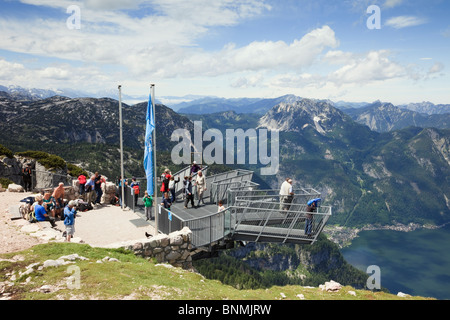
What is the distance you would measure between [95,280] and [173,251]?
638 centimetres

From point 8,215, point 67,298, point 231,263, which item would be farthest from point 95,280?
point 231,263

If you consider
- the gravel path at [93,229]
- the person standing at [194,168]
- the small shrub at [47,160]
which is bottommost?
the gravel path at [93,229]

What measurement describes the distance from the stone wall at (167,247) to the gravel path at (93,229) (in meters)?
2.08

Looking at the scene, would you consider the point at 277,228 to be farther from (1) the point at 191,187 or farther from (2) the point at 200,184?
(1) the point at 191,187

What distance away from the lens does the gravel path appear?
597 inches

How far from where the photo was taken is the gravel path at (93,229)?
49.8ft

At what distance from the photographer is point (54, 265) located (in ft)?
35.2

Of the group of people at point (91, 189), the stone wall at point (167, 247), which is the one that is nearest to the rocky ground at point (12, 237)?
the stone wall at point (167, 247)

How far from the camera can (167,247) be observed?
15625 mm

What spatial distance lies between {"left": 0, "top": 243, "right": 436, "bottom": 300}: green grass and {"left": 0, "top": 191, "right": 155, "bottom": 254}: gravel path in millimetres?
2765

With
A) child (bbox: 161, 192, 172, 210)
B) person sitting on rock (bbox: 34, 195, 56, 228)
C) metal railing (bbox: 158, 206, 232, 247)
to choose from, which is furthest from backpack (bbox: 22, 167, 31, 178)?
metal railing (bbox: 158, 206, 232, 247)

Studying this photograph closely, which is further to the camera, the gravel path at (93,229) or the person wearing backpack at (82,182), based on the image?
the person wearing backpack at (82,182)

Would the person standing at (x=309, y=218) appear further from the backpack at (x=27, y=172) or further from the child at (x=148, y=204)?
the backpack at (x=27, y=172)

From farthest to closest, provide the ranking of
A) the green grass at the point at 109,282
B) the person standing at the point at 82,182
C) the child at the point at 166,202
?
the person standing at the point at 82,182, the child at the point at 166,202, the green grass at the point at 109,282
